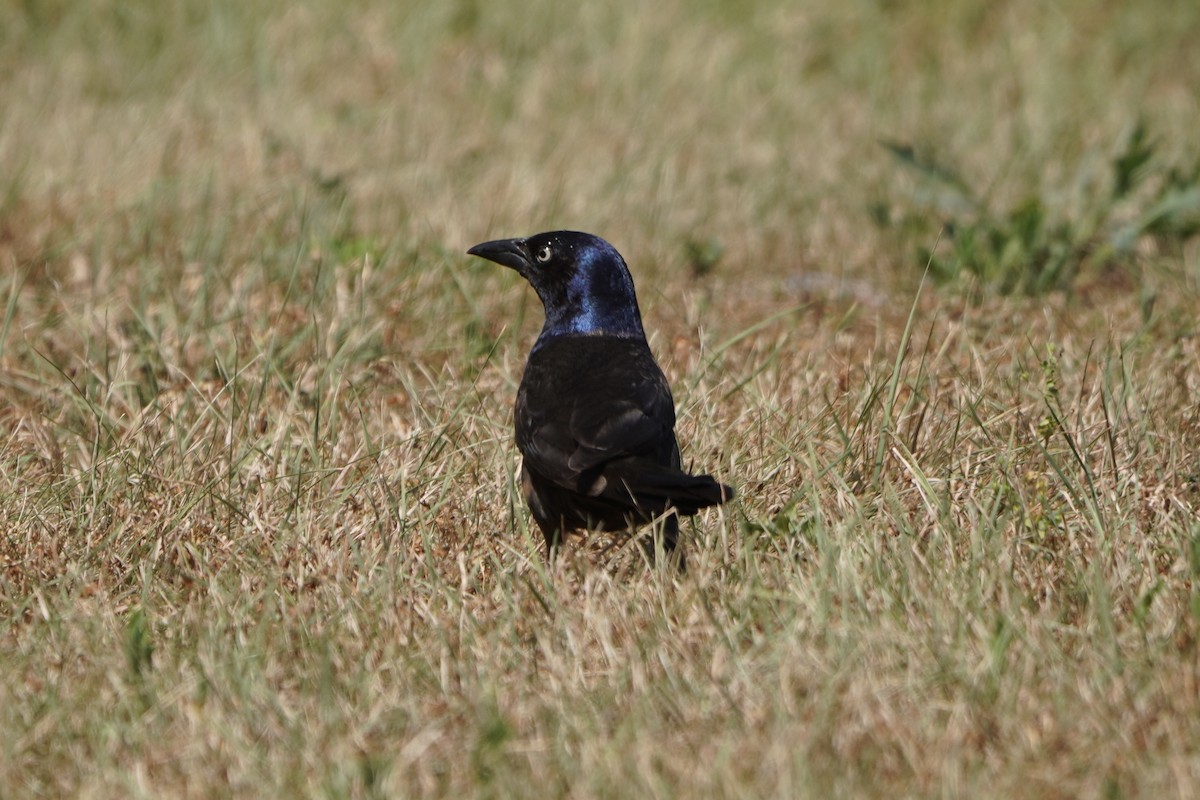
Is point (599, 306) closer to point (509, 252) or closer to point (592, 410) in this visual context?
point (509, 252)

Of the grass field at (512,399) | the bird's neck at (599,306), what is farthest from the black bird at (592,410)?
the grass field at (512,399)

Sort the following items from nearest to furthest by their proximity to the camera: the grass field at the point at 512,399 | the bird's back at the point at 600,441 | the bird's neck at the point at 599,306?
the grass field at the point at 512,399 → the bird's back at the point at 600,441 → the bird's neck at the point at 599,306

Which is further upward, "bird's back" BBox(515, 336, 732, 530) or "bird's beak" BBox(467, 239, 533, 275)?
"bird's beak" BBox(467, 239, 533, 275)

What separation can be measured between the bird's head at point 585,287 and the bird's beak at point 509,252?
0.08 meters

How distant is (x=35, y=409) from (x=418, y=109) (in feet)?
11.3

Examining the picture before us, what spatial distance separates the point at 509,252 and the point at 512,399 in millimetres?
460

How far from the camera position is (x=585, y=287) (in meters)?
4.54

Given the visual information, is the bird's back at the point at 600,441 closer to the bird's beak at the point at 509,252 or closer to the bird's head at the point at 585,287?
the bird's head at the point at 585,287

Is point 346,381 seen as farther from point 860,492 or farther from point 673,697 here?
point 673,697

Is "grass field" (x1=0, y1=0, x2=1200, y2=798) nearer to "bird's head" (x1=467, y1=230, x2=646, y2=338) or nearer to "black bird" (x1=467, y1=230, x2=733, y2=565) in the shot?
"black bird" (x1=467, y1=230, x2=733, y2=565)

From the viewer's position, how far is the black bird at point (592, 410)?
3.79 meters

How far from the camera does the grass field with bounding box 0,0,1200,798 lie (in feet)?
9.99

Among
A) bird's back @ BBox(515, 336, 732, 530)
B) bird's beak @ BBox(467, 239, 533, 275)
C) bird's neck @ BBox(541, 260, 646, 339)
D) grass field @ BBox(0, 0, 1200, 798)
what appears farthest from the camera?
bird's beak @ BBox(467, 239, 533, 275)

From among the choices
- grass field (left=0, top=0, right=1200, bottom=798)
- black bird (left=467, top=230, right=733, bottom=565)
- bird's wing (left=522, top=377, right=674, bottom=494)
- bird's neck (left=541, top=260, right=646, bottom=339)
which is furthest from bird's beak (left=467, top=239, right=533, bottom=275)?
bird's wing (left=522, top=377, right=674, bottom=494)
